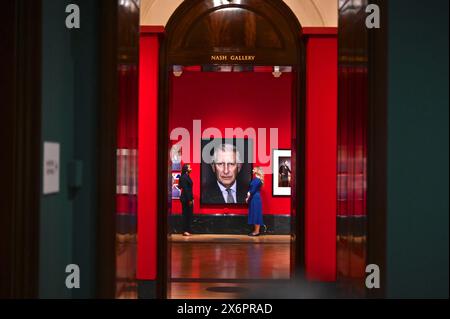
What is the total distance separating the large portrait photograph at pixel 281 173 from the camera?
14.5 meters

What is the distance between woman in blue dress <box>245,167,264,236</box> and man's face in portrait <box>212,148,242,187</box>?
0.63 m

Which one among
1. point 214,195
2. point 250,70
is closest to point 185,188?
point 214,195

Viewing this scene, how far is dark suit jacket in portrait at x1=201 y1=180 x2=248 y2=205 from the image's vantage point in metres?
14.5

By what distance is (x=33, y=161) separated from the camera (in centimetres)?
277

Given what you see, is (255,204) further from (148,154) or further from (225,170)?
(148,154)

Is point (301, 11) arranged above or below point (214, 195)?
above

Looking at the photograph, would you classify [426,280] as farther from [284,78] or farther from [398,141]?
[284,78]

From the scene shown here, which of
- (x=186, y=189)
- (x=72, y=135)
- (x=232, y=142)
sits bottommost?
(x=186, y=189)

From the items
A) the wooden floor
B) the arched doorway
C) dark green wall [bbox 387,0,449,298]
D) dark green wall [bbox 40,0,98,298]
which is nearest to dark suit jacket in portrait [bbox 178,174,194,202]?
the wooden floor

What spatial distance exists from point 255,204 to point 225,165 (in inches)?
51.1

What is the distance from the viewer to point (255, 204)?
1396cm

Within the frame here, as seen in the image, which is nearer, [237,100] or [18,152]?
[18,152]
